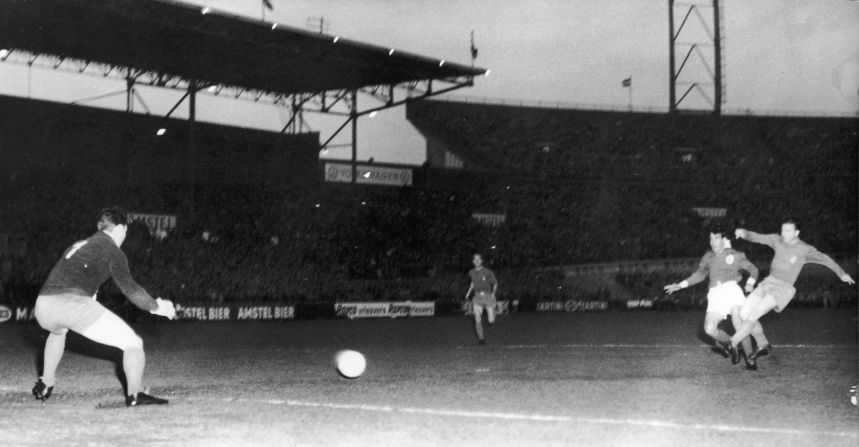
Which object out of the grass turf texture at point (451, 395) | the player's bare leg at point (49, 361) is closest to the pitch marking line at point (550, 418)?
the grass turf texture at point (451, 395)

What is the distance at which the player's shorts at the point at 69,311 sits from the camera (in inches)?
331

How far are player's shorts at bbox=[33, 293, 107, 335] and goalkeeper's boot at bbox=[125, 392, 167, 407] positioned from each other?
77cm

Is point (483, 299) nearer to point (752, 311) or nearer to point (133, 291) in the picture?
point (752, 311)

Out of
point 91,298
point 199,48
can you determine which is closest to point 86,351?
point 91,298

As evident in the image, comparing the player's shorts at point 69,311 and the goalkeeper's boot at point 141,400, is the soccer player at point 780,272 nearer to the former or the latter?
the goalkeeper's boot at point 141,400

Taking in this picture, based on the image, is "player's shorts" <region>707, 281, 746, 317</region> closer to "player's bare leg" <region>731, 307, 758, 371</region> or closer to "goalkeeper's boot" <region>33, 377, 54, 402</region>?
"player's bare leg" <region>731, 307, 758, 371</region>

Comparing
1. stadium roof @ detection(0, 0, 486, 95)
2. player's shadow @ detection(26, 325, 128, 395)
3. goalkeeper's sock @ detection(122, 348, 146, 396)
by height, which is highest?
stadium roof @ detection(0, 0, 486, 95)

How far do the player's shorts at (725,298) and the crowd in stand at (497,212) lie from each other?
17.3 m

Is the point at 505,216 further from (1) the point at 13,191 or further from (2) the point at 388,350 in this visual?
(2) the point at 388,350

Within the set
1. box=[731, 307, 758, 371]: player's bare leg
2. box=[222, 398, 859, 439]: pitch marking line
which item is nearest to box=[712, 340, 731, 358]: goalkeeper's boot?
box=[731, 307, 758, 371]: player's bare leg

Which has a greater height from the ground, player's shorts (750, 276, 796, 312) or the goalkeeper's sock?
player's shorts (750, 276, 796, 312)

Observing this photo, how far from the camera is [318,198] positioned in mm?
37438

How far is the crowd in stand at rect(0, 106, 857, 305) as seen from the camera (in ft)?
99.7

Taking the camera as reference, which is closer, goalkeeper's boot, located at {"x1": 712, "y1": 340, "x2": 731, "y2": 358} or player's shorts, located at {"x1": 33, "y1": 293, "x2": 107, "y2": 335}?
player's shorts, located at {"x1": 33, "y1": 293, "x2": 107, "y2": 335}
